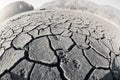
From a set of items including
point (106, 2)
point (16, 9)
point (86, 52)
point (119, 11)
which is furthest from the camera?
point (106, 2)

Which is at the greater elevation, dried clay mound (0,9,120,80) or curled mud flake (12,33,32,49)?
curled mud flake (12,33,32,49)

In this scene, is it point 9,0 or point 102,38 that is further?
point 9,0

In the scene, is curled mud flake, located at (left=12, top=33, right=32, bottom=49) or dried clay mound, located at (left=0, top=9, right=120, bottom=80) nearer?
dried clay mound, located at (left=0, top=9, right=120, bottom=80)

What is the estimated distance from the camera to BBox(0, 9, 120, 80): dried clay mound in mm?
1682

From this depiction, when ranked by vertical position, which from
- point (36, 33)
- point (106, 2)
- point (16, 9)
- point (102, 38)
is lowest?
point (106, 2)

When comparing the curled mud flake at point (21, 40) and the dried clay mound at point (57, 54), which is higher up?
the curled mud flake at point (21, 40)

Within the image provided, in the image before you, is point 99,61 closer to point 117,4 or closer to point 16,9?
point 16,9

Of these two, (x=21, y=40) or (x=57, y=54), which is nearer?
(x=57, y=54)

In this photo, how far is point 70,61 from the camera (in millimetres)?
1774

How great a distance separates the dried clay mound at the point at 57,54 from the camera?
5.52 feet

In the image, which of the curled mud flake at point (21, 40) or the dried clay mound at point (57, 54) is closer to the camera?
the dried clay mound at point (57, 54)

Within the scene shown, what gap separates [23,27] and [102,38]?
0.87 meters

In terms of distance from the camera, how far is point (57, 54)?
182 cm

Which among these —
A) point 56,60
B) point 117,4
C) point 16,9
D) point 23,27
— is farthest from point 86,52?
point 117,4
